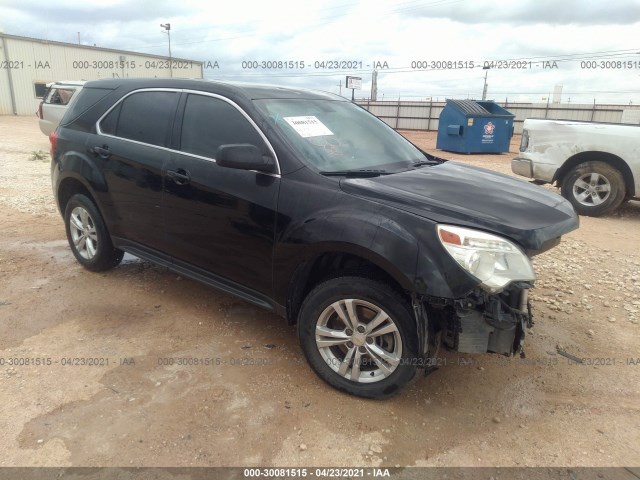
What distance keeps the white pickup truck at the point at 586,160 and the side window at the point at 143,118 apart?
19.9 ft

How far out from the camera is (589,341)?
364 cm

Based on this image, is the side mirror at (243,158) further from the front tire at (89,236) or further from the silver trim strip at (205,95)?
the front tire at (89,236)

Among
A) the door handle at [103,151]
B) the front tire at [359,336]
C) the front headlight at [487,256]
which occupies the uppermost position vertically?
the door handle at [103,151]

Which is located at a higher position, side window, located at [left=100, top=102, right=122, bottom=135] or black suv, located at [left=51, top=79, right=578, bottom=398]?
side window, located at [left=100, top=102, right=122, bottom=135]

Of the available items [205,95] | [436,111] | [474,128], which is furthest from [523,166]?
[436,111]

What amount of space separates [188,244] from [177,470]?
1.66 m

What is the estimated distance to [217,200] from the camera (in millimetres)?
3232

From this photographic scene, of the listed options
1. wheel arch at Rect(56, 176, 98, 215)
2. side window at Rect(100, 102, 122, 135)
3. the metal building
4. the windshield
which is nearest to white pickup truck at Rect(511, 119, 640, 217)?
the windshield

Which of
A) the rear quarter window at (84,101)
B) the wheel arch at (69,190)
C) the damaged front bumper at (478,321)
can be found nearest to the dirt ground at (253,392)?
the damaged front bumper at (478,321)

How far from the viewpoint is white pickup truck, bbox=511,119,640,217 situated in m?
6.93

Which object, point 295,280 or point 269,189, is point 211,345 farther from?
point 269,189

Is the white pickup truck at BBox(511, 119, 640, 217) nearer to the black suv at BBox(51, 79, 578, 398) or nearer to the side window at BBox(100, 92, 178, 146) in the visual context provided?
the black suv at BBox(51, 79, 578, 398)

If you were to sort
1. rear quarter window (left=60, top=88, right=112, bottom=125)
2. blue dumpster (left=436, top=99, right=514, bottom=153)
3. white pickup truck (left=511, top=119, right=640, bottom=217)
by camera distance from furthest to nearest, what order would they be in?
blue dumpster (left=436, top=99, right=514, bottom=153) < white pickup truck (left=511, top=119, right=640, bottom=217) < rear quarter window (left=60, top=88, right=112, bottom=125)

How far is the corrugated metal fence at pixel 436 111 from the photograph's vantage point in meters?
27.8
